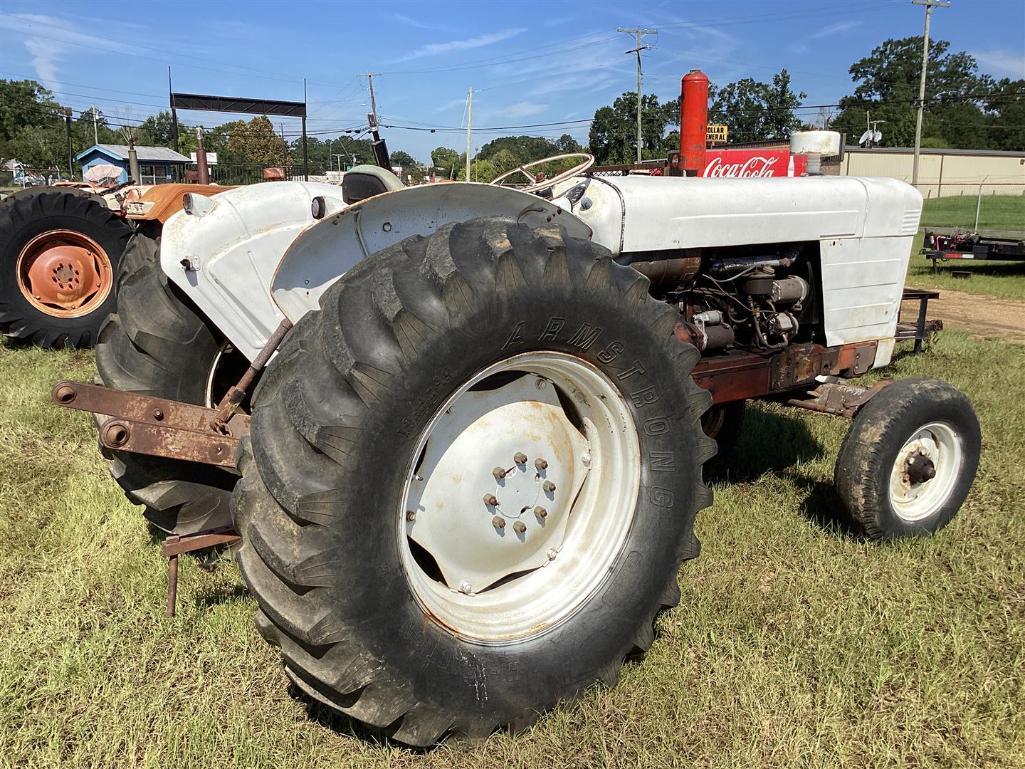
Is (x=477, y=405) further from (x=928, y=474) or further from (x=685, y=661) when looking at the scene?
(x=928, y=474)

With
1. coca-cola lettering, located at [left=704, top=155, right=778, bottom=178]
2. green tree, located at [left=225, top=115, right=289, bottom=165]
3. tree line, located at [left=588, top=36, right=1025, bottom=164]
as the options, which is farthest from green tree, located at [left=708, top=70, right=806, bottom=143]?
coca-cola lettering, located at [left=704, top=155, right=778, bottom=178]

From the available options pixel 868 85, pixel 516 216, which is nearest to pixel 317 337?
pixel 516 216

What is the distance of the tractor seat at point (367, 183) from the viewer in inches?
107

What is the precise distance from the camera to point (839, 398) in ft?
12.1

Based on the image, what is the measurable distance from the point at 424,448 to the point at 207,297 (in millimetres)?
1294

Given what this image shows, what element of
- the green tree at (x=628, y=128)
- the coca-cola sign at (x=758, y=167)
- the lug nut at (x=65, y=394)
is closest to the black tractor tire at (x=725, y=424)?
the coca-cola sign at (x=758, y=167)

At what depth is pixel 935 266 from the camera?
15.7 m

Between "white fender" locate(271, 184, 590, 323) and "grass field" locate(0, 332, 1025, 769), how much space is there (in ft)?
4.11

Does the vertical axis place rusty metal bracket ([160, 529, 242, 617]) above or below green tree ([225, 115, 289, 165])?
below

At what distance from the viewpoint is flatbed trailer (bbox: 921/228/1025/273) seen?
14.2 metres

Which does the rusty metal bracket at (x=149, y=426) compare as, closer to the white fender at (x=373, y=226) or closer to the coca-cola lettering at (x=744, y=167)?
the white fender at (x=373, y=226)

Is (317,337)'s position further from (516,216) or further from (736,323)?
(736,323)

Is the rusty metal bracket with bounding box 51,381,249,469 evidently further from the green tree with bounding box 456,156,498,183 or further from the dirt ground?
the dirt ground

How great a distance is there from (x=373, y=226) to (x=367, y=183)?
1.32ft
